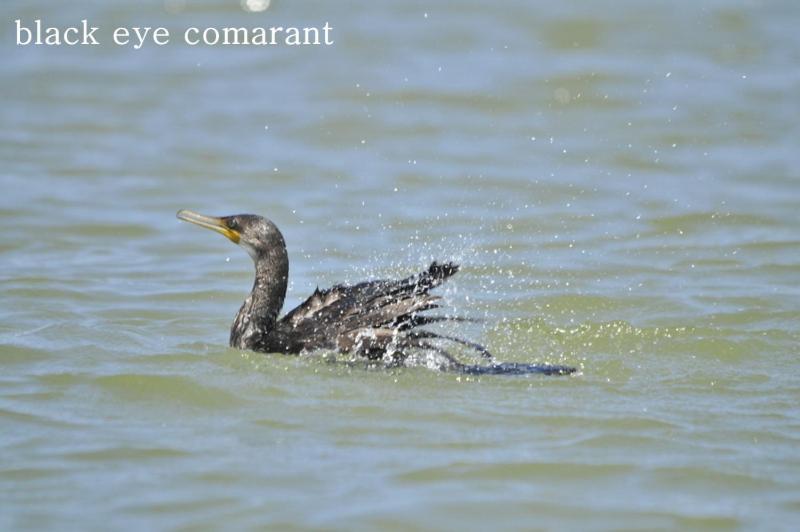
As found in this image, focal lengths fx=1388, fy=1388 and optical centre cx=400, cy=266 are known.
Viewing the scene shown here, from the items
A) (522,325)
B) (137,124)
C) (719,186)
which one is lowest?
(522,325)

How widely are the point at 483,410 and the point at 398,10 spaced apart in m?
13.4

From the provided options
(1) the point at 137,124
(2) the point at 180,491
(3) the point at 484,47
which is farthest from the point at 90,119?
(2) the point at 180,491

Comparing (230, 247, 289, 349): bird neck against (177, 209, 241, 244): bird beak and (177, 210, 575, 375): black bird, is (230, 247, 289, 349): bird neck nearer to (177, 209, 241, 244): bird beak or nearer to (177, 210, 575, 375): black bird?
(177, 210, 575, 375): black bird

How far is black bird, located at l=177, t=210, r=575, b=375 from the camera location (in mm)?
8250

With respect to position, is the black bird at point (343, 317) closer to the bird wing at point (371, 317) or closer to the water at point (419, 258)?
the bird wing at point (371, 317)

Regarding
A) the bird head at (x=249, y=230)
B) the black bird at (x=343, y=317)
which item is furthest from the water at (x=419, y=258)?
the bird head at (x=249, y=230)

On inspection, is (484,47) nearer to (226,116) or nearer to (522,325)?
(226,116)

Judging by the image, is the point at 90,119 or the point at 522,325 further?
the point at 90,119

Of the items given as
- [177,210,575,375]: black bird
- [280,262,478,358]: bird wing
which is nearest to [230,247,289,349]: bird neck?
[177,210,575,375]: black bird

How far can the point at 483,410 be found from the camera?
24.7 ft

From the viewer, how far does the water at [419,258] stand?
22.0ft

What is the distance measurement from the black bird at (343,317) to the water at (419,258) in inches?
6.3

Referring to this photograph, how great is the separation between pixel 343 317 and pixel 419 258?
3249mm

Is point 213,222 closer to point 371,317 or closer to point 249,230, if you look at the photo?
point 249,230
